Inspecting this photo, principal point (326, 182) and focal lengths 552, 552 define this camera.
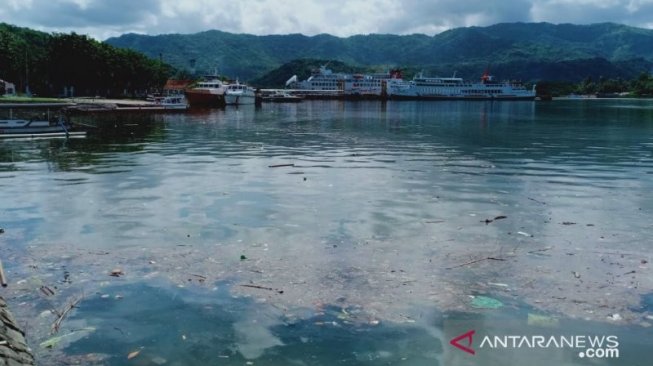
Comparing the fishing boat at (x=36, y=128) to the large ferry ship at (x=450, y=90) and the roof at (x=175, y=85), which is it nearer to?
the roof at (x=175, y=85)

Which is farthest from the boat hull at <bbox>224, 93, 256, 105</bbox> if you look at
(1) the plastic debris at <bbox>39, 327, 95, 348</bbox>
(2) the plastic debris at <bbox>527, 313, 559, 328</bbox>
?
(2) the plastic debris at <bbox>527, 313, 559, 328</bbox>

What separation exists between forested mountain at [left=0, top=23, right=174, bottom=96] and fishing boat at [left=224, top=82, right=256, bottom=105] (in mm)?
20141

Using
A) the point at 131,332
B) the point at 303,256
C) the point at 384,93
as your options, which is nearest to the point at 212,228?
the point at 303,256

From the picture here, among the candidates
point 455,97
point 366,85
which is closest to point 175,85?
point 366,85

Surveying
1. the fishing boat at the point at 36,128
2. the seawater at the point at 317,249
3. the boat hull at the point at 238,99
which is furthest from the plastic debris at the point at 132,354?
the boat hull at the point at 238,99

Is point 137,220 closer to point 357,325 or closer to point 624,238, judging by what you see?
point 357,325

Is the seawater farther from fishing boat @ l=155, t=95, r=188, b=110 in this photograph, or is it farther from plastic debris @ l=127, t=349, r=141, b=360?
fishing boat @ l=155, t=95, r=188, b=110

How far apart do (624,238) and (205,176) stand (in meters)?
15.6

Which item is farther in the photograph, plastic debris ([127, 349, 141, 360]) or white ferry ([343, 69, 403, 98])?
white ferry ([343, 69, 403, 98])

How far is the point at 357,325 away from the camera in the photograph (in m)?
8.27

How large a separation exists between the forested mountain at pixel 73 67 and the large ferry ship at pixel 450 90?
88718 mm

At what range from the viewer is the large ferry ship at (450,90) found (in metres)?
184

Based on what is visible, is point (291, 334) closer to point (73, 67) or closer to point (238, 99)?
point (73, 67)

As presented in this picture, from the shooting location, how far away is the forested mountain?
10088cm
